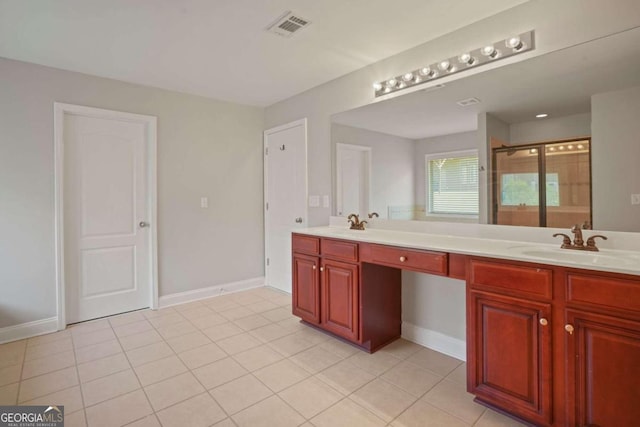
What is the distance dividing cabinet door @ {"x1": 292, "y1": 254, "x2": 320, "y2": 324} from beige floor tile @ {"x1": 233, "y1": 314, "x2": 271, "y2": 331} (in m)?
0.34

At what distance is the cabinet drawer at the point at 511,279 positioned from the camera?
1.52m

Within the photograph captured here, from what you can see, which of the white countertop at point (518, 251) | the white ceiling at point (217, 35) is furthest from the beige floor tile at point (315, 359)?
the white ceiling at point (217, 35)

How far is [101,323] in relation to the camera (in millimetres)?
3070

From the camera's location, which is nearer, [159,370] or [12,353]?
[159,370]

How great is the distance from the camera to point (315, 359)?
2.35 meters

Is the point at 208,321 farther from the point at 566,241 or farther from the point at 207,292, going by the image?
the point at 566,241

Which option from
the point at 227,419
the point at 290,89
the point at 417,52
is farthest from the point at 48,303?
the point at 417,52

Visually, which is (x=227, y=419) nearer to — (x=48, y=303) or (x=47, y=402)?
(x=47, y=402)

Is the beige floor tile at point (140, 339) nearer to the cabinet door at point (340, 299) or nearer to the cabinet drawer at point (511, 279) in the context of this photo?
the cabinet door at point (340, 299)

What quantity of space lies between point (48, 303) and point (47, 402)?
132 centimetres

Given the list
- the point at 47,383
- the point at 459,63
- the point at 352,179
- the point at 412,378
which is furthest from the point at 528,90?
the point at 47,383

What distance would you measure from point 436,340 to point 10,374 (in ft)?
9.81

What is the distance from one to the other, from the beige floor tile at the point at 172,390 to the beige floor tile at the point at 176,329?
738mm
